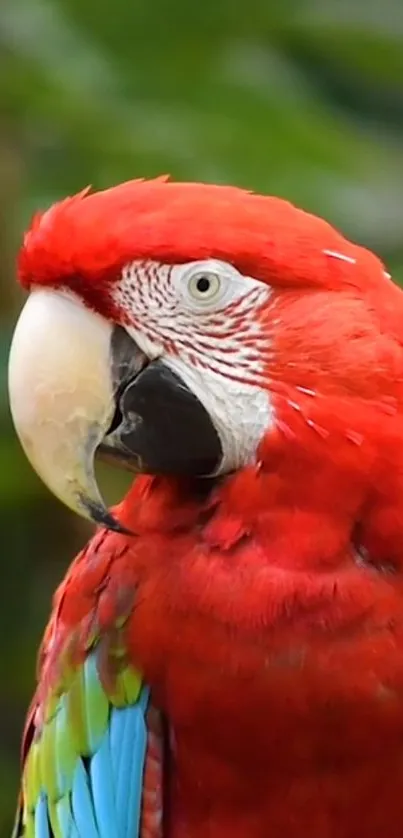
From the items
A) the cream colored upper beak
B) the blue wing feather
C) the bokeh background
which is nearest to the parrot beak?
the cream colored upper beak

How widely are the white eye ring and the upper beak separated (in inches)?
1.9

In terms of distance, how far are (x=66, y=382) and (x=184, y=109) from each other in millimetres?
507

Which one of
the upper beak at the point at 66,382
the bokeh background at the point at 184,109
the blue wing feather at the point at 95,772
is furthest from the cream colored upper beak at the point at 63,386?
the bokeh background at the point at 184,109

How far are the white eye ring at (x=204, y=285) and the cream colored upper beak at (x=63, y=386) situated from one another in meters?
0.05

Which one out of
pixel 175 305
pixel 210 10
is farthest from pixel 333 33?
pixel 175 305

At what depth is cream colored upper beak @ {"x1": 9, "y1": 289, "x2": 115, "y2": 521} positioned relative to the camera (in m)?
0.82

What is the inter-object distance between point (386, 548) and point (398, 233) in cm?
55

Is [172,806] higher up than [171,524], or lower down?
lower down

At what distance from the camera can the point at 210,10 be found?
1281mm

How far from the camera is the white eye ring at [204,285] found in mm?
828

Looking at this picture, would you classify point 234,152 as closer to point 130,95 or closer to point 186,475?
point 130,95

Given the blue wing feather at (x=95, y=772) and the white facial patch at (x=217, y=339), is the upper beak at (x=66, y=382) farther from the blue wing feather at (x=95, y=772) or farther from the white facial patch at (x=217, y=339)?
the blue wing feather at (x=95, y=772)

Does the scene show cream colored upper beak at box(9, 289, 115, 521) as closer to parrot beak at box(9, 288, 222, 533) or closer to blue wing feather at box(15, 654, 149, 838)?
parrot beak at box(9, 288, 222, 533)

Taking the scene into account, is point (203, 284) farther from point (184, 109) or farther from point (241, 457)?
point (184, 109)
